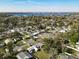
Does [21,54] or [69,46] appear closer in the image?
[21,54]

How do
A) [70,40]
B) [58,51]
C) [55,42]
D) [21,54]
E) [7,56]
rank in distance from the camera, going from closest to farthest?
[7,56] < [21,54] < [58,51] < [55,42] < [70,40]

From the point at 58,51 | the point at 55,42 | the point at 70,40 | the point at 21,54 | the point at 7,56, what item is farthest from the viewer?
the point at 70,40

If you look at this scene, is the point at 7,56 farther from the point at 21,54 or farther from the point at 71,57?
the point at 71,57

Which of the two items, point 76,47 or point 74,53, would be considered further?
point 76,47

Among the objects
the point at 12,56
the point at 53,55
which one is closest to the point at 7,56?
the point at 12,56

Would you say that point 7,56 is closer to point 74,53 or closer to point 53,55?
point 53,55

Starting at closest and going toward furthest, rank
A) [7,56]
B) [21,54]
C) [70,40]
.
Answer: [7,56]
[21,54]
[70,40]

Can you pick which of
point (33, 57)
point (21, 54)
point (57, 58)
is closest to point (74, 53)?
point (57, 58)

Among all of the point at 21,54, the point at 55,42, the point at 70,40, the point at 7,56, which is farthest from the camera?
the point at 70,40
